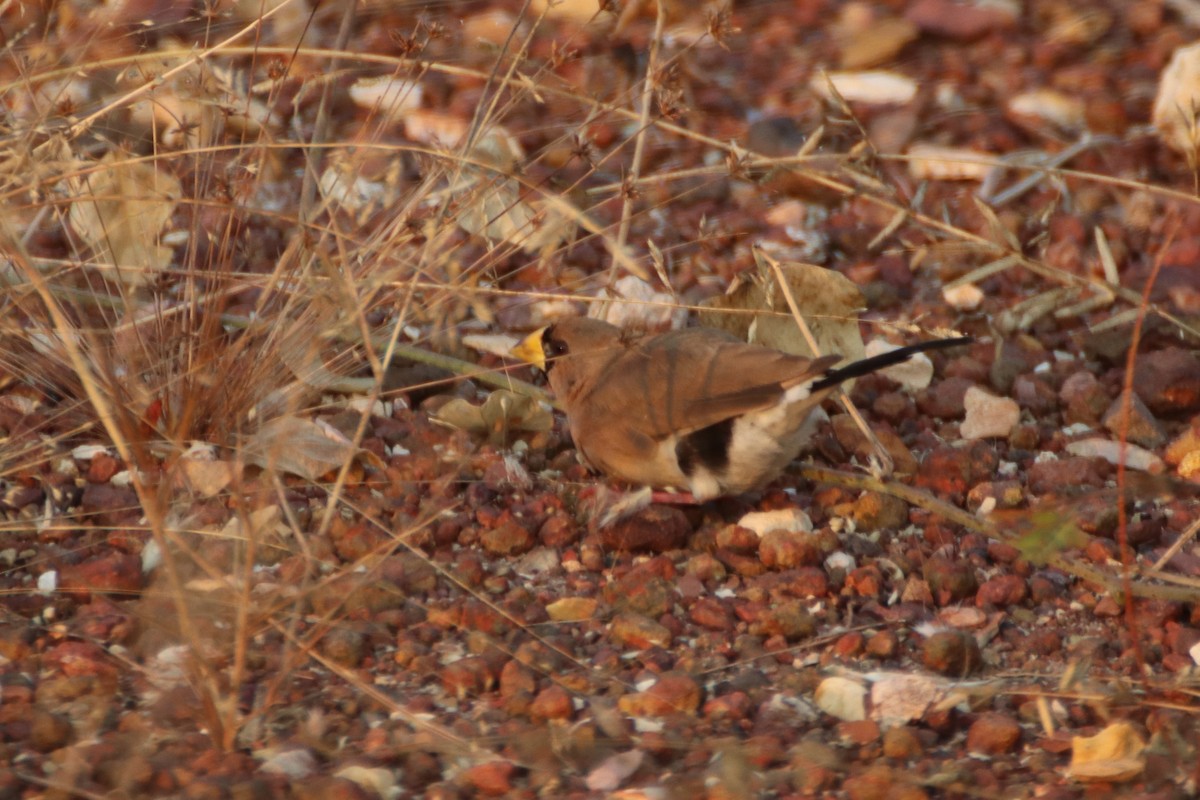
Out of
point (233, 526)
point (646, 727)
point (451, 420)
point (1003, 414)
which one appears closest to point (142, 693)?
point (233, 526)

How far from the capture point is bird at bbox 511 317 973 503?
3.19 meters

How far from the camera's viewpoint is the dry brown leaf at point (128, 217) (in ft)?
10.5

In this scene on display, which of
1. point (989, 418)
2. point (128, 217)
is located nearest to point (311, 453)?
point (128, 217)

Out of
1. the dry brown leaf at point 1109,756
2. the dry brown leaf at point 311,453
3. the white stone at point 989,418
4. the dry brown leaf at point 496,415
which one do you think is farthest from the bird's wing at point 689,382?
the dry brown leaf at point 1109,756

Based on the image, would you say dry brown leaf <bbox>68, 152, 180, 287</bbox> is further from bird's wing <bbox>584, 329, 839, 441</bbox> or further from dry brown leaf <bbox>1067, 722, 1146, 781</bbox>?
dry brown leaf <bbox>1067, 722, 1146, 781</bbox>

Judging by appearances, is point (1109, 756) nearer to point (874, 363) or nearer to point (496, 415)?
point (874, 363)

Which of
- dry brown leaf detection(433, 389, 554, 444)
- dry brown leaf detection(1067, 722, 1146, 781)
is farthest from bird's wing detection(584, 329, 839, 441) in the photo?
dry brown leaf detection(1067, 722, 1146, 781)

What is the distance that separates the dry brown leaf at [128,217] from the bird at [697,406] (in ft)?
3.31

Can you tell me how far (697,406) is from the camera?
331 centimetres

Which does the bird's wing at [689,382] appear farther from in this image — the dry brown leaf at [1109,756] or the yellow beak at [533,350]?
the dry brown leaf at [1109,756]

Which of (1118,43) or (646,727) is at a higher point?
(1118,43)

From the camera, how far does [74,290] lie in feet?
11.4

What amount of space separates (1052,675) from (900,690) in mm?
290

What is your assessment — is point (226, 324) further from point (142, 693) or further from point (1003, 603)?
point (1003, 603)
